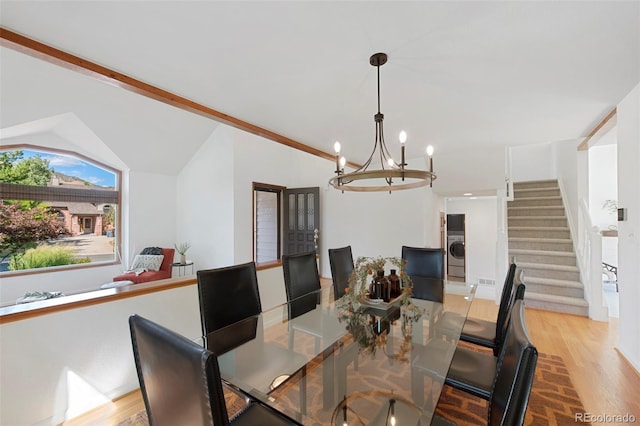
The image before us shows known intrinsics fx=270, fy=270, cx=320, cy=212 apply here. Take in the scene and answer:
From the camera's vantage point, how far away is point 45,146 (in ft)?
15.1

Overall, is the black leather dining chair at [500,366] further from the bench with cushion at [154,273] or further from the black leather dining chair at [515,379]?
the bench with cushion at [154,273]

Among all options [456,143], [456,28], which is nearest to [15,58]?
[456,28]

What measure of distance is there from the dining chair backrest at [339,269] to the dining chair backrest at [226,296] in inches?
35.4

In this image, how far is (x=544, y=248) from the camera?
4562 millimetres

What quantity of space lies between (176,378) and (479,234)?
279 inches

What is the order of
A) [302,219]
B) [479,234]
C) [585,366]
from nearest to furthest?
[585,366] < [302,219] < [479,234]

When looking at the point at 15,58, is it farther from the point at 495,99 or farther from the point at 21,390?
the point at 495,99

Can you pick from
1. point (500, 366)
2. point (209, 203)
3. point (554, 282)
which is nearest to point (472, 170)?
point (554, 282)

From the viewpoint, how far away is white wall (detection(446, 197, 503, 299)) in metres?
6.32

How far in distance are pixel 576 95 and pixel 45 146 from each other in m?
7.26

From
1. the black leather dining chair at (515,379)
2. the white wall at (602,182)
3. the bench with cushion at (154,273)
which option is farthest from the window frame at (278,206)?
the white wall at (602,182)

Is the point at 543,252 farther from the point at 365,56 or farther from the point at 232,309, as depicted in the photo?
the point at 232,309

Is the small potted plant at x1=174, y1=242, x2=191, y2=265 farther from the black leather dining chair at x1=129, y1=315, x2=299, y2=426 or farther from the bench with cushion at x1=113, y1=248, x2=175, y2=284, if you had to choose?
the black leather dining chair at x1=129, y1=315, x2=299, y2=426

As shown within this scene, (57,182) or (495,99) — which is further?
(57,182)
